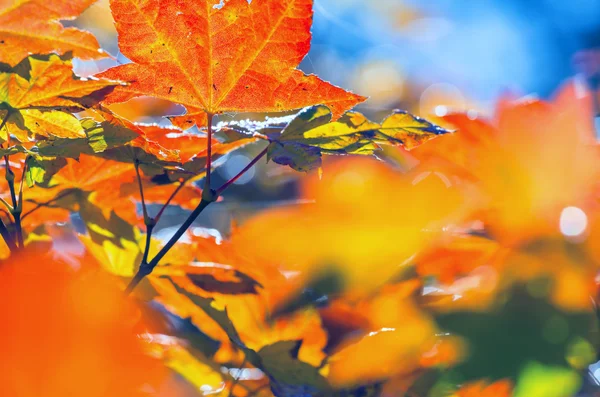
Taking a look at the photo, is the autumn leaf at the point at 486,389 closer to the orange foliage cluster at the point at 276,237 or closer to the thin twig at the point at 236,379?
the orange foliage cluster at the point at 276,237

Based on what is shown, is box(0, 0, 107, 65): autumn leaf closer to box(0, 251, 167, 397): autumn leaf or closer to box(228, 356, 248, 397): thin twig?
box(0, 251, 167, 397): autumn leaf

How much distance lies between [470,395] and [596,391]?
5.0 inches

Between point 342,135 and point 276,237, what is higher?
point 342,135

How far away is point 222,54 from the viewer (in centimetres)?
46

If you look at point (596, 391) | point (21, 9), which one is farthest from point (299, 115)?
point (596, 391)

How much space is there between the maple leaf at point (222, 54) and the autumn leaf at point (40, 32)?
1.7 inches

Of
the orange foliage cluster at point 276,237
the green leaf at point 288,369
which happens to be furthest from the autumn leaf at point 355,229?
the green leaf at point 288,369

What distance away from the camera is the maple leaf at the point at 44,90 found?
1.30 ft

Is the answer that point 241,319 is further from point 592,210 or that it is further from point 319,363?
point 592,210

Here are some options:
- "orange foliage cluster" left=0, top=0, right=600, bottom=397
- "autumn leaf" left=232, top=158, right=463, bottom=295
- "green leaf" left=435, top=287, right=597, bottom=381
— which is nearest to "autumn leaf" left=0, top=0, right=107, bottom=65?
"orange foliage cluster" left=0, top=0, right=600, bottom=397

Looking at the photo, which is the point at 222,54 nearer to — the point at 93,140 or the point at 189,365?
the point at 93,140

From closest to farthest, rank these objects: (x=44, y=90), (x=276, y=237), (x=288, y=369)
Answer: (x=44, y=90) < (x=288, y=369) < (x=276, y=237)

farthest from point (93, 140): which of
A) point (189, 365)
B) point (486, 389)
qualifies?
point (486, 389)

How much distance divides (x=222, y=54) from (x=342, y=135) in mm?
123
